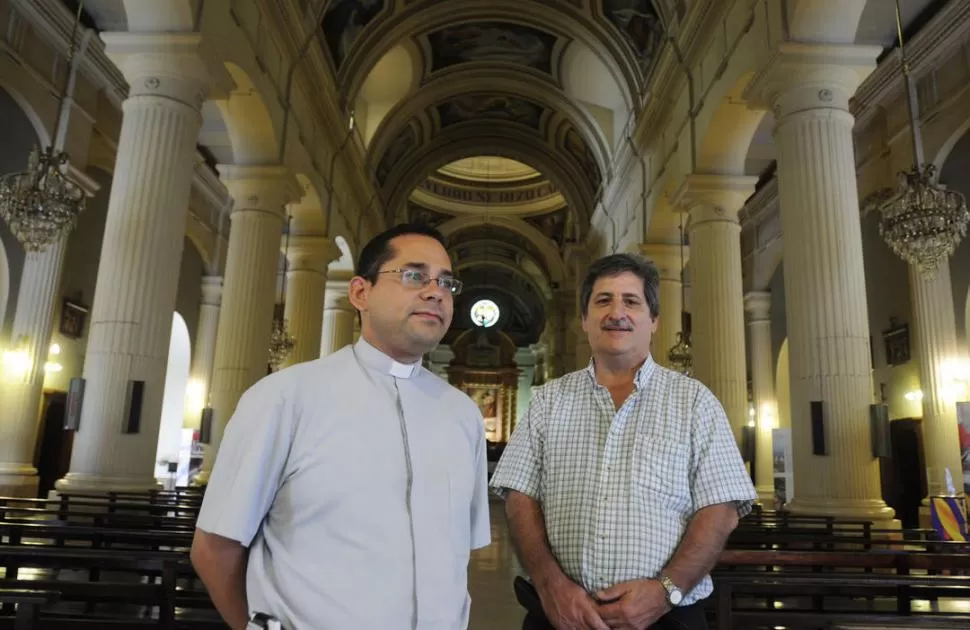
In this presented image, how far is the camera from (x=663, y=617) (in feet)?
5.56

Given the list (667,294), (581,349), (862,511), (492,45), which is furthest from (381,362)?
(581,349)

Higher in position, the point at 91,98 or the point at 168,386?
the point at 91,98

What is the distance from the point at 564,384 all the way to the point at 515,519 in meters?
0.40

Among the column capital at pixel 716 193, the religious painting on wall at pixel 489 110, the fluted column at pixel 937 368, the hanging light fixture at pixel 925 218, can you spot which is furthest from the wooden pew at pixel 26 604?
the religious painting on wall at pixel 489 110

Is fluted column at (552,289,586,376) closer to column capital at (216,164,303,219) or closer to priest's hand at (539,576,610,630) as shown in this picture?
column capital at (216,164,303,219)

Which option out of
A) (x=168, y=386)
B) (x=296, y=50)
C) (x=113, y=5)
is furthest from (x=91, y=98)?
(x=168, y=386)

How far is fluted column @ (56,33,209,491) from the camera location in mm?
6047

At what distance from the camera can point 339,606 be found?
123 cm

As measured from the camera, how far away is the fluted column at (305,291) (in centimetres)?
1217

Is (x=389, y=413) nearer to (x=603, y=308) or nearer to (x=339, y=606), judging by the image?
(x=339, y=606)

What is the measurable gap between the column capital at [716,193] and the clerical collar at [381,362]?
338 inches

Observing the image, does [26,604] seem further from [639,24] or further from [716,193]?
[639,24]

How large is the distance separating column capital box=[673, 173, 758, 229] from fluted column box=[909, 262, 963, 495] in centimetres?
236

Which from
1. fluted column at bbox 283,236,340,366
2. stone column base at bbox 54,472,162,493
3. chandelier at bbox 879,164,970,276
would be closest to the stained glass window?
fluted column at bbox 283,236,340,366
